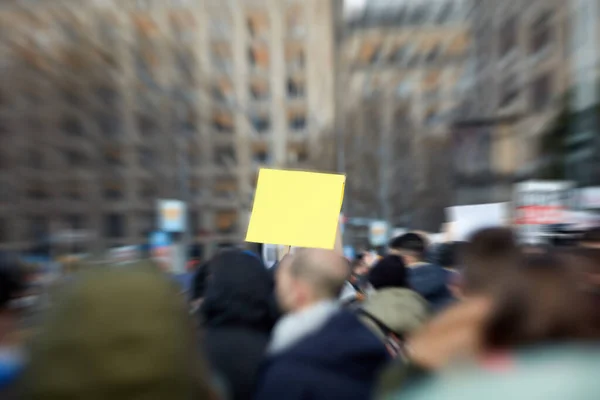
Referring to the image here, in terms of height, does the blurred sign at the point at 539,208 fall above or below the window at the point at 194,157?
below

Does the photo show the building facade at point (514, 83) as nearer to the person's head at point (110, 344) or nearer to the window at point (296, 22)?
the window at point (296, 22)

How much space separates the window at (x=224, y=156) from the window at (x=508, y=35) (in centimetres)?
2029

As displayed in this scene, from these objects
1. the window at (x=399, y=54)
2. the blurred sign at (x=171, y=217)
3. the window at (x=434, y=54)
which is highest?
the window at (x=399, y=54)

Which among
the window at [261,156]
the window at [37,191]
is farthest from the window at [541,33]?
the window at [37,191]

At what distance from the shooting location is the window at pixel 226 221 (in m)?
40.0

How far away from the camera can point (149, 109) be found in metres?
35.6

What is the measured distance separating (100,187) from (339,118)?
51.4 feet

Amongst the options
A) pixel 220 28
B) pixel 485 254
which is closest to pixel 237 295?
pixel 485 254

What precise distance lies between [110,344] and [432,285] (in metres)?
3.24

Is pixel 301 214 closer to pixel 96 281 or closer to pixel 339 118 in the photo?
pixel 96 281

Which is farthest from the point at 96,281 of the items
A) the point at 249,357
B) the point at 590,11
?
the point at 590,11

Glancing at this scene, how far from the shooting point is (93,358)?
1.19 metres

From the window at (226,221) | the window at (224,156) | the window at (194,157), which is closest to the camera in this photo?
the window at (194,157)

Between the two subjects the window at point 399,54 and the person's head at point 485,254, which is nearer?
the person's head at point 485,254
